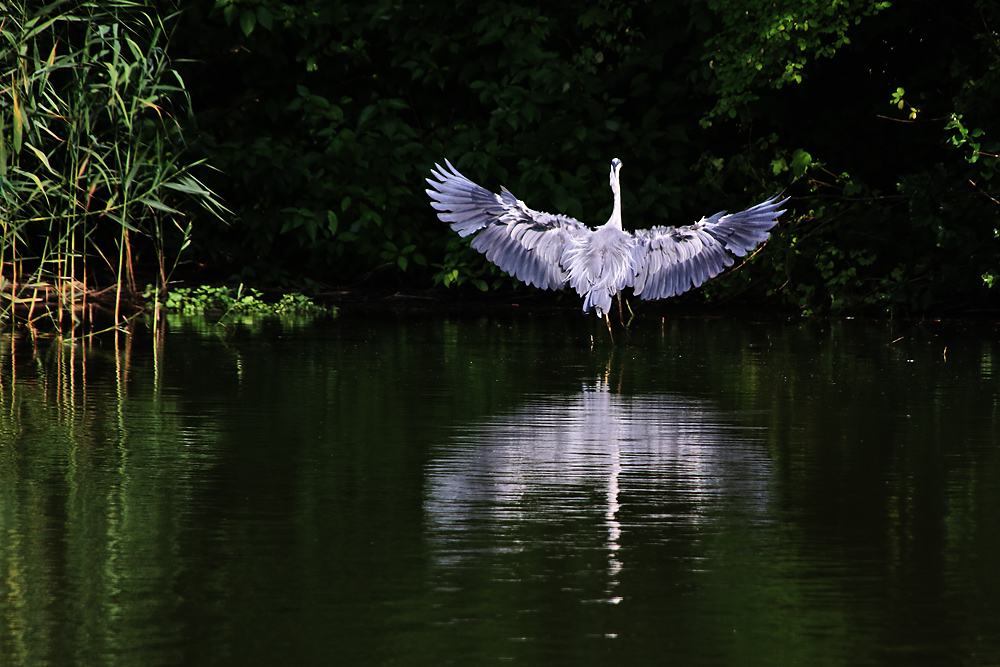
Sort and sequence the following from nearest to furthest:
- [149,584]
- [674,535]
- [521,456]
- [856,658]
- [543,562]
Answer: [856,658] < [149,584] < [543,562] < [674,535] < [521,456]

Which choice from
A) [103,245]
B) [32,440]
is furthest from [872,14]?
[32,440]

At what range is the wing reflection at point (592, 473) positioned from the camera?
16.9 feet

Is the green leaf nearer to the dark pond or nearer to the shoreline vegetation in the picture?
the shoreline vegetation

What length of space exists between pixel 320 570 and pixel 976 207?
35.5 feet

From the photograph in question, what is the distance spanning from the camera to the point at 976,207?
1403 centimetres

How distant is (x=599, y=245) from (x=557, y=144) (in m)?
4.62

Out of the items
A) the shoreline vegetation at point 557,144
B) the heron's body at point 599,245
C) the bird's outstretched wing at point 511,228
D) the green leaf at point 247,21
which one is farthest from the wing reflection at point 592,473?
the green leaf at point 247,21

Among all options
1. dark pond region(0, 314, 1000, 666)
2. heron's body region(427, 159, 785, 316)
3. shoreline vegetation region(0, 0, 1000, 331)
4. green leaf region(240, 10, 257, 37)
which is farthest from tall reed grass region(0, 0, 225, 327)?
green leaf region(240, 10, 257, 37)

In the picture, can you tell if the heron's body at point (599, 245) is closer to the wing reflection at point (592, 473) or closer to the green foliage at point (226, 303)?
the green foliage at point (226, 303)

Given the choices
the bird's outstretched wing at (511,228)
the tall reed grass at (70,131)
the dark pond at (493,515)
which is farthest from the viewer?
the bird's outstretched wing at (511,228)

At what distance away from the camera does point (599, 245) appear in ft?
39.8

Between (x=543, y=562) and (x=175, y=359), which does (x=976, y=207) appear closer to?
(x=175, y=359)

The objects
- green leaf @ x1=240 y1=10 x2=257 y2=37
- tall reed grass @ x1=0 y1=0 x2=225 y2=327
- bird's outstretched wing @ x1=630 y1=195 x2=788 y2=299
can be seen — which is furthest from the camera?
green leaf @ x1=240 y1=10 x2=257 y2=37

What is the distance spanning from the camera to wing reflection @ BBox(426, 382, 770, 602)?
5.16 metres
